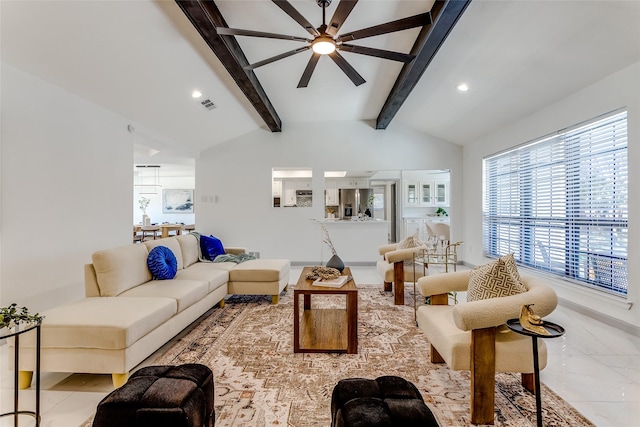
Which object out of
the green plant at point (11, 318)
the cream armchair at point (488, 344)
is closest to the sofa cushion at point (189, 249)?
the green plant at point (11, 318)

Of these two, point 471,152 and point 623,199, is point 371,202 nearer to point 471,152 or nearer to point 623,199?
point 471,152

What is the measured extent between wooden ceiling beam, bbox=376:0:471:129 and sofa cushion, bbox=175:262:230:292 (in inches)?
120

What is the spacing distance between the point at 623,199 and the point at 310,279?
318cm

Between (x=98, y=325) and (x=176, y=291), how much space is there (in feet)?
2.64

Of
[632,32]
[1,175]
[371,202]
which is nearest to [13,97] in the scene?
[1,175]

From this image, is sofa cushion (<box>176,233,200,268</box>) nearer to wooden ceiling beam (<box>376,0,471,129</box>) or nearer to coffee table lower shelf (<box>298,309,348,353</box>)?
coffee table lower shelf (<box>298,309,348,353</box>)

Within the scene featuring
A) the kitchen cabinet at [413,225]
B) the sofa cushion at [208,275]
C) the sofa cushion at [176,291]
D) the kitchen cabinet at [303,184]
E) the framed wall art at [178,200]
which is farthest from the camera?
the framed wall art at [178,200]

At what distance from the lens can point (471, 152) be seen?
6000 millimetres

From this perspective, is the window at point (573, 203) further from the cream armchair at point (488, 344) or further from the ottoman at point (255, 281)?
the ottoman at point (255, 281)

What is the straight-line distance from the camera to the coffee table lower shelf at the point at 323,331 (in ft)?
8.16

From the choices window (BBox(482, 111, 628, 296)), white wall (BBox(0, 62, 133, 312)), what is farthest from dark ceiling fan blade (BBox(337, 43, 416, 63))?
white wall (BBox(0, 62, 133, 312))

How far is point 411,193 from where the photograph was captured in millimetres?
8797

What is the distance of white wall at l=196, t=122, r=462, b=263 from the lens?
6258mm

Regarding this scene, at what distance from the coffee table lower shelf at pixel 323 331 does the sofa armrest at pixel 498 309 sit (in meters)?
1.20
